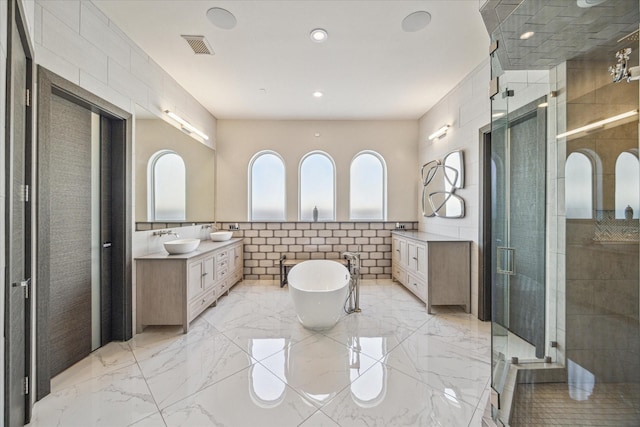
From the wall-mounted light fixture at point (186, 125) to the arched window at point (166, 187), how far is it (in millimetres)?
455

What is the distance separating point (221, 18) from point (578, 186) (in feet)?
10.6

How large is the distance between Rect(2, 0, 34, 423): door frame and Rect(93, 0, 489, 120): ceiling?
1008 millimetres

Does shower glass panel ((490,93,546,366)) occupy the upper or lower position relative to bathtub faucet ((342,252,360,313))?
upper

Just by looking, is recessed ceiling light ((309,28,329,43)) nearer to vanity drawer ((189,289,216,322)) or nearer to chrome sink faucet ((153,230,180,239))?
chrome sink faucet ((153,230,180,239))

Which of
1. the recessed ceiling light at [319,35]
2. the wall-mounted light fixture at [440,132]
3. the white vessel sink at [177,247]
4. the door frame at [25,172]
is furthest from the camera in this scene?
the wall-mounted light fixture at [440,132]

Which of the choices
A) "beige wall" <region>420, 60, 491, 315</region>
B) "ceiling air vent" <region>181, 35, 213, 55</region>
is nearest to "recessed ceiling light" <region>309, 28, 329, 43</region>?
"ceiling air vent" <region>181, 35, 213, 55</region>

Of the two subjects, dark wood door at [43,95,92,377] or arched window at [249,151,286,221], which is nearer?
dark wood door at [43,95,92,377]

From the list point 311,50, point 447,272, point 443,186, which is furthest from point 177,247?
point 443,186

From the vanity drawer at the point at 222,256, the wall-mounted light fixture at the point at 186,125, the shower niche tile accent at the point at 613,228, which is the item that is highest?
the wall-mounted light fixture at the point at 186,125

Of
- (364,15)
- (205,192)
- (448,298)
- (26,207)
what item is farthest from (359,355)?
(205,192)

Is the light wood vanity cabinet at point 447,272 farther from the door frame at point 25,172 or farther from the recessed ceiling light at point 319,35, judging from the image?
the door frame at point 25,172

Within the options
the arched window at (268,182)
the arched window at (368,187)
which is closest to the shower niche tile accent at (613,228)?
the arched window at (368,187)

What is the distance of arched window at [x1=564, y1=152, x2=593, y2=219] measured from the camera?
6.13 ft

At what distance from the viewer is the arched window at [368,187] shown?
5191mm
